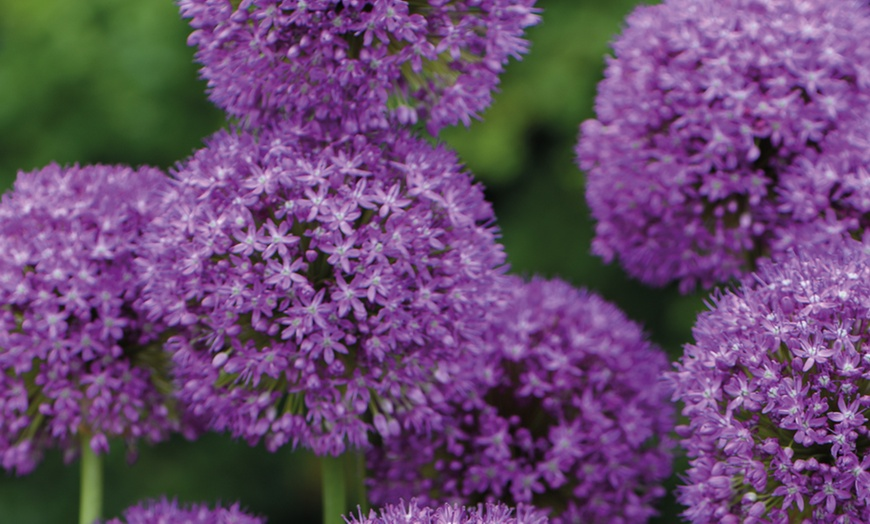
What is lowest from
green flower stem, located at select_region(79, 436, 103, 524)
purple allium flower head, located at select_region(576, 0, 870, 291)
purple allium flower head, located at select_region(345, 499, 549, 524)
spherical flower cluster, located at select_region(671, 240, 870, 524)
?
green flower stem, located at select_region(79, 436, 103, 524)

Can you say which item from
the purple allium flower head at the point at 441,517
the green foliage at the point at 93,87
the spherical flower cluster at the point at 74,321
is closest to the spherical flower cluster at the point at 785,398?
the purple allium flower head at the point at 441,517

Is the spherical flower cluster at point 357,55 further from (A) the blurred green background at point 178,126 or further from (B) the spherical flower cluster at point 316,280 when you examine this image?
(A) the blurred green background at point 178,126

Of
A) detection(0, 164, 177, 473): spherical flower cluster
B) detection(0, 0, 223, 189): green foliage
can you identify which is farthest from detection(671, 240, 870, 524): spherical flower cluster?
detection(0, 0, 223, 189): green foliage

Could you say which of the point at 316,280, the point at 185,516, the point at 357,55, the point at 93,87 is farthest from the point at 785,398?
the point at 93,87

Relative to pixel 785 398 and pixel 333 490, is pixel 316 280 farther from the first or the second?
pixel 785 398

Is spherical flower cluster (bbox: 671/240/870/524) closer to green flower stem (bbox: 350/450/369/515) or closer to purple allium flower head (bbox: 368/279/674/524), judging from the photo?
purple allium flower head (bbox: 368/279/674/524)

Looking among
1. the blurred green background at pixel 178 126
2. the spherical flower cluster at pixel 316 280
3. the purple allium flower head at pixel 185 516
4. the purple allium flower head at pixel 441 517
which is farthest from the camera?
the blurred green background at pixel 178 126
